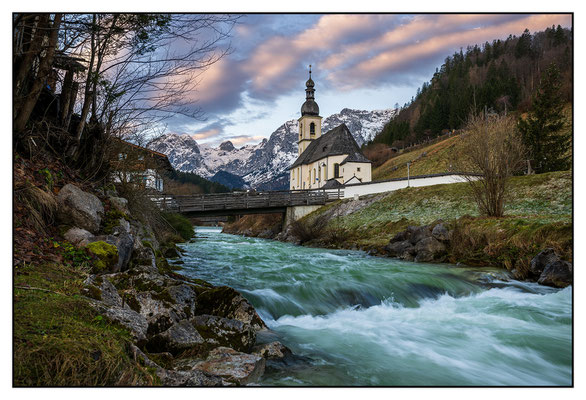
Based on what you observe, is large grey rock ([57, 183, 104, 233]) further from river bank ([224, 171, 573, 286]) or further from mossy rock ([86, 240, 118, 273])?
river bank ([224, 171, 573, 286])

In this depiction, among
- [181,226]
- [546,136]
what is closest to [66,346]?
[181,226]

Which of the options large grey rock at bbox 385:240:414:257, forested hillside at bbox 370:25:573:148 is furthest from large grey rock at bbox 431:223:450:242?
forested hillside at bbox 370:25:573:148

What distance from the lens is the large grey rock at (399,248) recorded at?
52.9ft

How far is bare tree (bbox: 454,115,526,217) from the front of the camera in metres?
15.8

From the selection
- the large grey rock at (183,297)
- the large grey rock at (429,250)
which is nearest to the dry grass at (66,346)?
the large grey rock at (183,297)

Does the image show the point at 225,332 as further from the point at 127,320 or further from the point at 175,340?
the point at 127,320

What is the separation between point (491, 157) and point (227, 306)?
14.6 m

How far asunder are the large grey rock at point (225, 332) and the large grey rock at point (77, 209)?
341cm

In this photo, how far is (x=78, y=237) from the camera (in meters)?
6.22

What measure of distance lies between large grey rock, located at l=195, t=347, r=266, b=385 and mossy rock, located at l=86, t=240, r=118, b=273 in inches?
118

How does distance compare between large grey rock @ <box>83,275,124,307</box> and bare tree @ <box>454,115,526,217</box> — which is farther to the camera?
bare tree @ <box>454,115,526,217</box>
